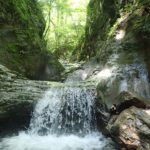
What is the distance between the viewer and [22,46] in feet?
29.2

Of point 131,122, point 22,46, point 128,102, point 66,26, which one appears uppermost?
point 66,26

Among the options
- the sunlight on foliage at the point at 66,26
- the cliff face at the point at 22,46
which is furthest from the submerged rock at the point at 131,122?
the sunlight on foliage at the point at 66,26

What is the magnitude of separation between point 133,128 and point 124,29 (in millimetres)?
4219

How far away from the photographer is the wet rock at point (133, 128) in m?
4.43

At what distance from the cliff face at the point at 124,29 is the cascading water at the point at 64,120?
161cm

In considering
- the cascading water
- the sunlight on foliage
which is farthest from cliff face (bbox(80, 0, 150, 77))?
the sunlight on foliage

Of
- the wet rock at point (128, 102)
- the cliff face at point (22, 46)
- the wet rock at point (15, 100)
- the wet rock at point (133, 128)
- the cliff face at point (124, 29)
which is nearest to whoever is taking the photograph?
the wet rock at point (133, 128)

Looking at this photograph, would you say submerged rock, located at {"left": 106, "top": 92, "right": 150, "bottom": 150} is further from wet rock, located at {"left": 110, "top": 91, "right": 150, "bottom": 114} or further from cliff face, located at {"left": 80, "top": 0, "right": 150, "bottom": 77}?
cliff face, located at {"left": 80, "top": 0, "right": 150, "bottom": 77}

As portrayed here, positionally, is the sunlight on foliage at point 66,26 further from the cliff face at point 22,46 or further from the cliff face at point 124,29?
the cliff face at point 22,46

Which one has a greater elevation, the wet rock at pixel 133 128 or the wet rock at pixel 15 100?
the wet rock at pixel 15 100

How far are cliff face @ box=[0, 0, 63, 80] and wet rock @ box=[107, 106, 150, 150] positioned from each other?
434 cm

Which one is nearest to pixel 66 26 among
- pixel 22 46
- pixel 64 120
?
pixel 22 46

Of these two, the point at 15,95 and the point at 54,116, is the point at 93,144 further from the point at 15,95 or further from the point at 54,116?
the point at 15,95

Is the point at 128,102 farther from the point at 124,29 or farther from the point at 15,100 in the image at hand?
the point at 124,29
